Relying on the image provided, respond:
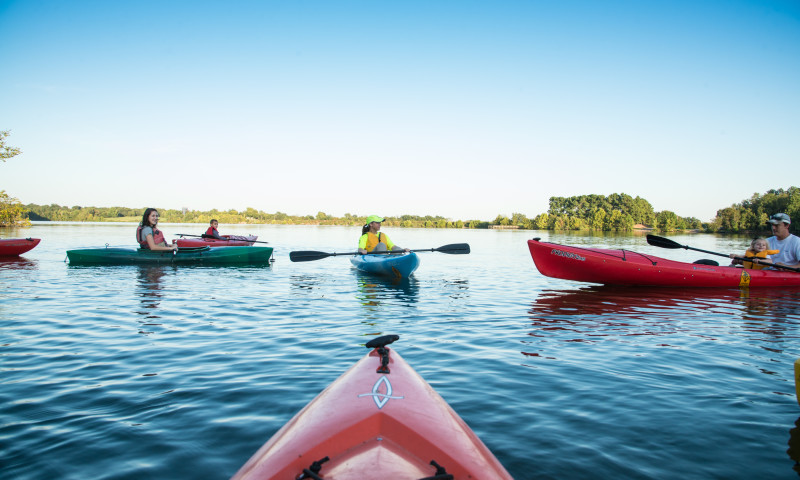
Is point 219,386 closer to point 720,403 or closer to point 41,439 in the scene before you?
point 41,439

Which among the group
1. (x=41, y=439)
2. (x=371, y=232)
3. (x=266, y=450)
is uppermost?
(x=371, y=232)

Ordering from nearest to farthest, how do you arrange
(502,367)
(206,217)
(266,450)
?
(266,450)
(502,367)
(206,217)

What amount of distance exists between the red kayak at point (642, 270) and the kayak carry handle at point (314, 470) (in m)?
8.89

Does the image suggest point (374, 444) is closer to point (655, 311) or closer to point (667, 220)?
point (655, 311)

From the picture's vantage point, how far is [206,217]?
4400 inches

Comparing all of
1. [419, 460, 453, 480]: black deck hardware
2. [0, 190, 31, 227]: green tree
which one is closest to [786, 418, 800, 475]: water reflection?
[419, 460, 453, 480]: black deck hardware

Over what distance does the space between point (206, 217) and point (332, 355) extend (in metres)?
116

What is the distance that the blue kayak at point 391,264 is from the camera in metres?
11.3

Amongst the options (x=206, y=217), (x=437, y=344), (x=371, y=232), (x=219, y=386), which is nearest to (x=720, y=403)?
(x=437, y=344)

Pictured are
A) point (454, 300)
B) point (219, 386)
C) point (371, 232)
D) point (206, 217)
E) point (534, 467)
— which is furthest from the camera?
point (206, 217)

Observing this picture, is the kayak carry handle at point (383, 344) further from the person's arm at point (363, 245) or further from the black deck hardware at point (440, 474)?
the person's arm at point (363, 245)

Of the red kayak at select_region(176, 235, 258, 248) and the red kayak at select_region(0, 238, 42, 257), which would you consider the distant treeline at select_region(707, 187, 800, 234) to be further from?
the red kayak at select_region(0, 238, 42, 257)

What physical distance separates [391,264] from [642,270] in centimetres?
551

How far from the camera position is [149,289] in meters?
9.62
